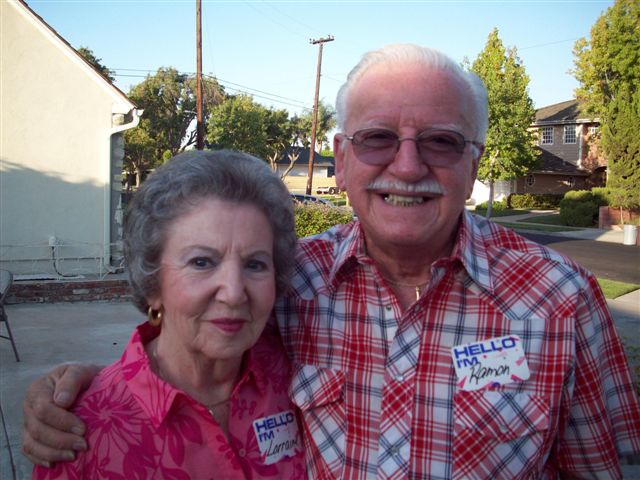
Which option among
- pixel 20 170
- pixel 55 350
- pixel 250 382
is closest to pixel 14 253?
pixel 20 170

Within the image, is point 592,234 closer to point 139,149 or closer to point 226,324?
point 226,324

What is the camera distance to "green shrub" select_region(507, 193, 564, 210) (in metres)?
37.2

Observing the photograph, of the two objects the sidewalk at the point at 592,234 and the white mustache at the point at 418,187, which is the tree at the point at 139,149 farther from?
the white mustache at the point at 418,187

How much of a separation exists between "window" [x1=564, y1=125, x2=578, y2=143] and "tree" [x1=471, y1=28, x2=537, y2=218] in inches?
454

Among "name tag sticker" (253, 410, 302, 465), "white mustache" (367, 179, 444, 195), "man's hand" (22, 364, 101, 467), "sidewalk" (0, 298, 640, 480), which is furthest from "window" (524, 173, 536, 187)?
"man's hand" (22, 364, 101, 467)

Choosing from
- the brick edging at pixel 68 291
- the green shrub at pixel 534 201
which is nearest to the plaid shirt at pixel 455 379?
the brick edging at pixel 68 291

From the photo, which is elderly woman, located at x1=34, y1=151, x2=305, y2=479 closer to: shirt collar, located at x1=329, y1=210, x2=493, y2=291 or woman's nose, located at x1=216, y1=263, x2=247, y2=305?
woman's nose, located at x1=216, y1=263, x2=247, y2=305

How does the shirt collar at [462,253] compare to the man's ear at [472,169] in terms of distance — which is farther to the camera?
the man's ear at [472,169]

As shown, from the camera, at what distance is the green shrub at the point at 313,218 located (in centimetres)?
1080

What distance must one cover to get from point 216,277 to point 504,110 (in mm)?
30437

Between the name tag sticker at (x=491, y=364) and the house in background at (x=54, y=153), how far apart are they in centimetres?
982

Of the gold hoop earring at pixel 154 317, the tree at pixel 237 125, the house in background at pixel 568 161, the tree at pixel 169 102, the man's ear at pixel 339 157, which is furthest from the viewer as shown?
the tree at pixel 169 102

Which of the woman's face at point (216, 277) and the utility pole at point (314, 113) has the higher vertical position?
the utility pole at point (314, 113)

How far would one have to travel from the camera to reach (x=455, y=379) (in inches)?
71.2
